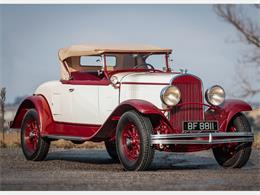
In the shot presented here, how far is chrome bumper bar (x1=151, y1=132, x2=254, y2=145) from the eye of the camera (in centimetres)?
974

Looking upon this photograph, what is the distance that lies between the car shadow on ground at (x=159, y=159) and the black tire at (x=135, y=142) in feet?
1.95

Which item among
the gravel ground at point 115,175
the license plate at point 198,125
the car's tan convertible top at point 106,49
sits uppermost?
the car's tan convertible top at point 106,49

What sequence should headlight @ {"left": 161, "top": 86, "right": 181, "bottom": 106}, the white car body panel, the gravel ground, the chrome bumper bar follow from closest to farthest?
the gravel ground
the chrome bumper bar
headlight @ {"left": 161, "top": 86, "right": 181, "bottom": 106}
the white car body panel

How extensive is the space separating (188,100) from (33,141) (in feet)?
10.7

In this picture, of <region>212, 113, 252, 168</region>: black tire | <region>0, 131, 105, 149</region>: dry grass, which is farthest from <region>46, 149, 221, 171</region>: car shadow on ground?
<region>0, 131, 105, 149</region>: dry grass

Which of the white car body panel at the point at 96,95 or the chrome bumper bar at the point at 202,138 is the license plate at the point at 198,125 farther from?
the white car body panel at the point at 96,95

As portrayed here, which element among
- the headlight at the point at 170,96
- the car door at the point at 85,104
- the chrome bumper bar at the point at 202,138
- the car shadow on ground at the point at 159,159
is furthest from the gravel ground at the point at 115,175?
the headlight at the point at 170,96

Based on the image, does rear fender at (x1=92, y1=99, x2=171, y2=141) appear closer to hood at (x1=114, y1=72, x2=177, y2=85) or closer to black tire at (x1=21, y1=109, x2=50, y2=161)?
hood at (x1=114, y1=72, x2=177, y2=85)

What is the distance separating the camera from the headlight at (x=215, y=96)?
1080 cm

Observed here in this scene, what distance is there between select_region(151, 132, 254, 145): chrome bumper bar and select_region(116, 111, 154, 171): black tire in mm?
137

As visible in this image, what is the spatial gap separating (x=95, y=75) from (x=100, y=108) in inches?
40.0

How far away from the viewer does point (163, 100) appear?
10.3 m

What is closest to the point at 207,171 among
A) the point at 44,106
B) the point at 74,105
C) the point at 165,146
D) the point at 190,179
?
the point at 165,146

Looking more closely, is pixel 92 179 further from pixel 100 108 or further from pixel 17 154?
pixel 17 154
